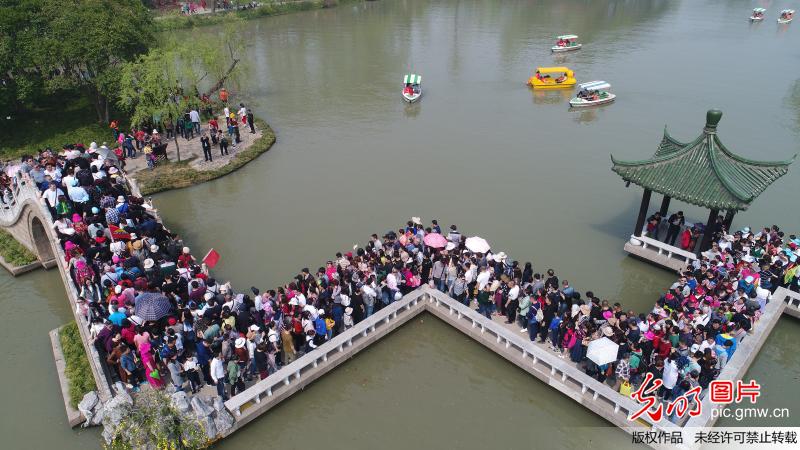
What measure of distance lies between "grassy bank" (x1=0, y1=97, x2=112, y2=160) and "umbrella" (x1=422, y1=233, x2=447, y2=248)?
67.2ft

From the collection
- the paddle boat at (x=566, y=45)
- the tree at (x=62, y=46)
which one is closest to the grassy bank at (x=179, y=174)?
the tree at (x=62, y=46)

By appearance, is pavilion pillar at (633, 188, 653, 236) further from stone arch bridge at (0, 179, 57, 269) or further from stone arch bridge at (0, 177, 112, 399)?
stone arch bridge at (0, 179, 57, 269)

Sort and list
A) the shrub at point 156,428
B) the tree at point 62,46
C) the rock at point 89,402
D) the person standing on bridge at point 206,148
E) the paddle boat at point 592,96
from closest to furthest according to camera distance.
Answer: the shrub at point 156,428
the rock at point 89,402
the person standing on bridge at point 206,148
the tree at point 62,46
the paddle boat at point 592,96

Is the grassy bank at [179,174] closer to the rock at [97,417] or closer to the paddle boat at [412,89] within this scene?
the paddle boat at [412,89]

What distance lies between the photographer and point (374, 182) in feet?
76.2

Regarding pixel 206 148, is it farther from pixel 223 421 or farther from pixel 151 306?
pixel 223 421

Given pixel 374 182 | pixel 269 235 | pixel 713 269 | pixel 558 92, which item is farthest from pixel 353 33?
pixel 713 269

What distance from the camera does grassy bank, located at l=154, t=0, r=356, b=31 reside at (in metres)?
56.0

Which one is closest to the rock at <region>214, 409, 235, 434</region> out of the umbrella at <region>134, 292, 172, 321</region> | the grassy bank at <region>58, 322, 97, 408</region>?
the umbrella at <region>134, 292, 172, 321</region>

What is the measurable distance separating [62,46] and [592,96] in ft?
93.4

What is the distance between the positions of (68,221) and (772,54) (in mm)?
52151

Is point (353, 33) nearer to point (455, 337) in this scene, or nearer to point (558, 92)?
point (558, 92)

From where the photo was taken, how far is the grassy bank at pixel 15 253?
17875 mm

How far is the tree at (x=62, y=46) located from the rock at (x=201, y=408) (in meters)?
20.1
